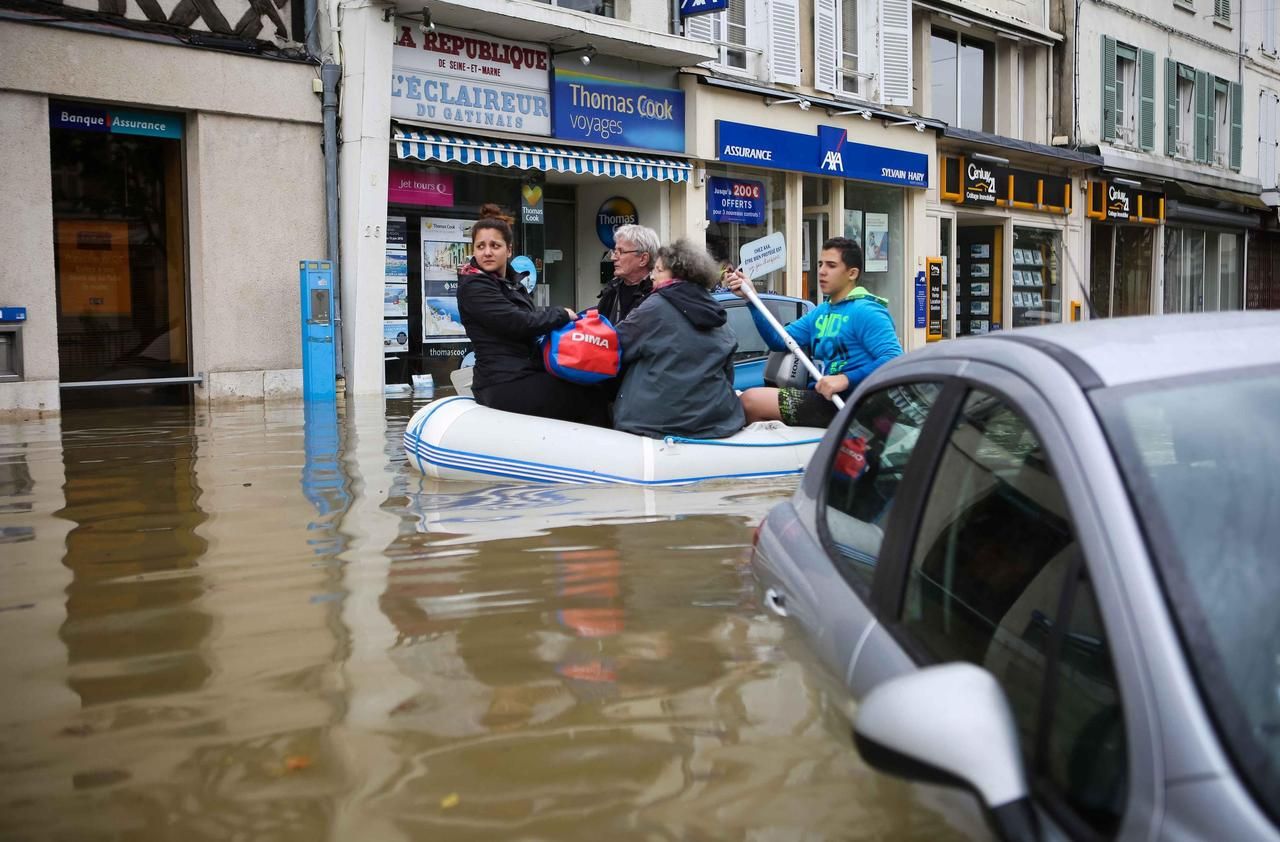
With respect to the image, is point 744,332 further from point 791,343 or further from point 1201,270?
point 1201,270

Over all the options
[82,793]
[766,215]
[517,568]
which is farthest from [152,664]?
[766,215]

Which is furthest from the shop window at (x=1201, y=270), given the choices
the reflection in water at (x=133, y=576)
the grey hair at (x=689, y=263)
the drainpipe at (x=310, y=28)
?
the reflection in water at (x=133, y=576)

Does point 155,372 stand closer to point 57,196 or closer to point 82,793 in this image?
point 57,196

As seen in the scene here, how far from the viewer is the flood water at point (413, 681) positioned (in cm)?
288

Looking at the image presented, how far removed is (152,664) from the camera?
405cm

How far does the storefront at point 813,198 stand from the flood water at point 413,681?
41.9 feet

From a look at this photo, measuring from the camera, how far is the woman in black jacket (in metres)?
7.95

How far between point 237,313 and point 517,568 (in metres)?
9.78

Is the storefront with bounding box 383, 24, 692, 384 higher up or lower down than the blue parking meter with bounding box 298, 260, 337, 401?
higher up

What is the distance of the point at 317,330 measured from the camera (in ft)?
46.8

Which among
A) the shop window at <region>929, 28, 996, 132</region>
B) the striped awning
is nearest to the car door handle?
the striped awning

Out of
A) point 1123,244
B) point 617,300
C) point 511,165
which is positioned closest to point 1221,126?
point 1123,244

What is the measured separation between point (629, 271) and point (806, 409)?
1425 millimetres

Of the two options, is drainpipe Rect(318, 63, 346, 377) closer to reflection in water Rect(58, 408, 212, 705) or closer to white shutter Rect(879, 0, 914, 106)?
reflection in water Rect(58, 408, 212, 705)
